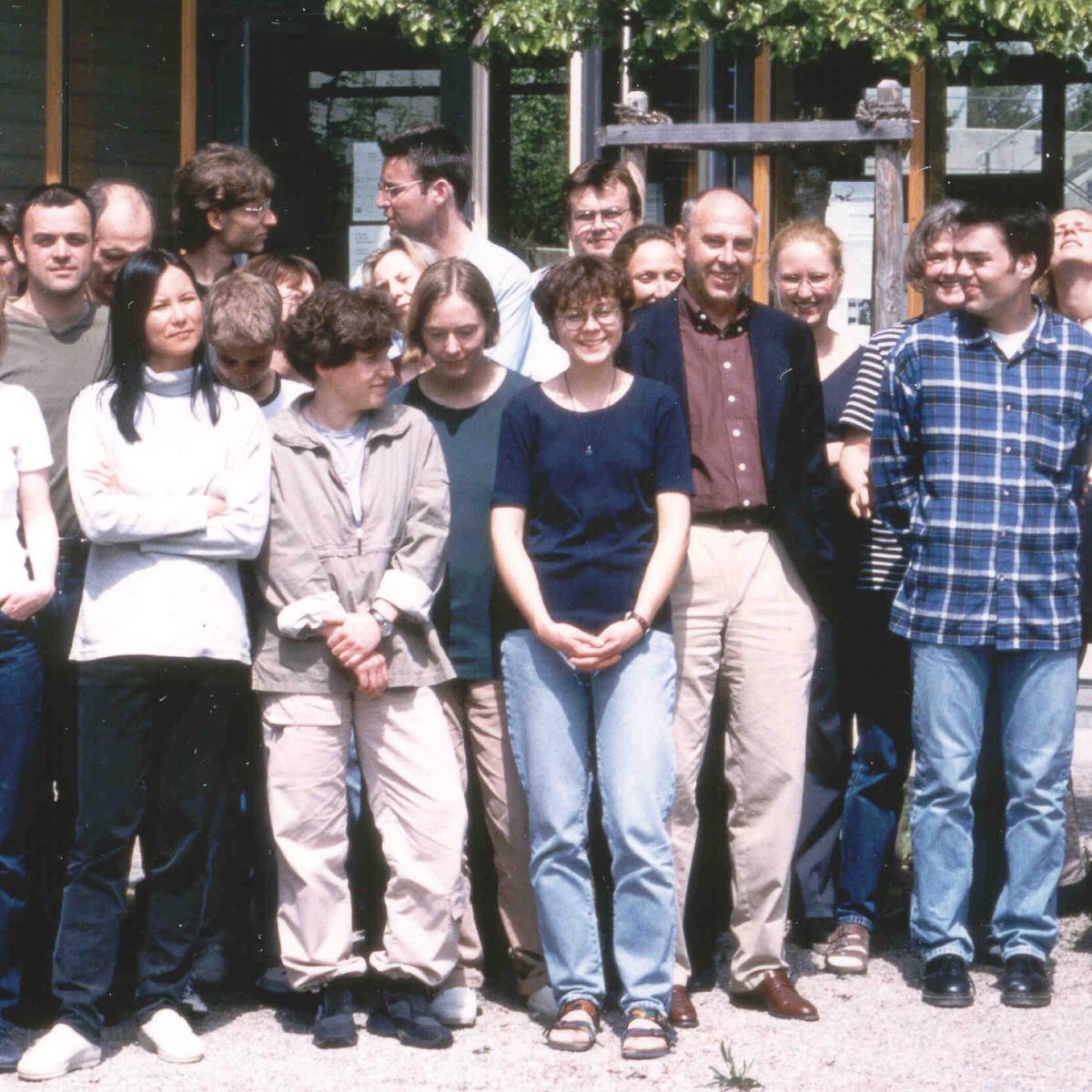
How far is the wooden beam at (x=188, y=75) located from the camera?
11922mm

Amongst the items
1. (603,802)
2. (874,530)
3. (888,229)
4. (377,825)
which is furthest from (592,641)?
(888,229)

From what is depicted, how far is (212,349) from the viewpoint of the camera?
5562 mm

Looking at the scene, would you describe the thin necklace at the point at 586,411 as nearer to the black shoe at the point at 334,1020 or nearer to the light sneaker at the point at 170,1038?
the black shoe at the point at 334,1020

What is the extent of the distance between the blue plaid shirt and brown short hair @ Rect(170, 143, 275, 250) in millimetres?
2105

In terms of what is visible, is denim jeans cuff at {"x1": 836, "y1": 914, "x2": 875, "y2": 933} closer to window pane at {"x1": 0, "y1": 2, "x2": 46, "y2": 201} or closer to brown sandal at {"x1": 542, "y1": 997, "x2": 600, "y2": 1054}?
brown sandal at {"x1": 542, "y1": 997, "x2": 600, "y2": 1054}

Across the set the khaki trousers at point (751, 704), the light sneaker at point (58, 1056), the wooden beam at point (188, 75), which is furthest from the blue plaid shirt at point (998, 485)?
the wooden beam at point (188, 75)

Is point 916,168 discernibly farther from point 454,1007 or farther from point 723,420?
point 454,1007

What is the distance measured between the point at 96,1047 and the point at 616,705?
1552 millimetres

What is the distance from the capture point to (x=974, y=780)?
18.6ft

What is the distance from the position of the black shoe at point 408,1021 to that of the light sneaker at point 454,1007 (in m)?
0.06

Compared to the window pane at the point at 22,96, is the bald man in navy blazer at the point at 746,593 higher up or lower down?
lower down

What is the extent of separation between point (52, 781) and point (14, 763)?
385 mm

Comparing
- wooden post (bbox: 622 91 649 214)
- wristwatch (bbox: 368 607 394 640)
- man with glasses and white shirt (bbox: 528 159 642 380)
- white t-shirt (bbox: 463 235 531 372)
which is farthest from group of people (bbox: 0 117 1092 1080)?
wooden post (bbox: 622 91 649 214)

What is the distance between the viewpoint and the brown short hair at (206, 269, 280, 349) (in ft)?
18.1
